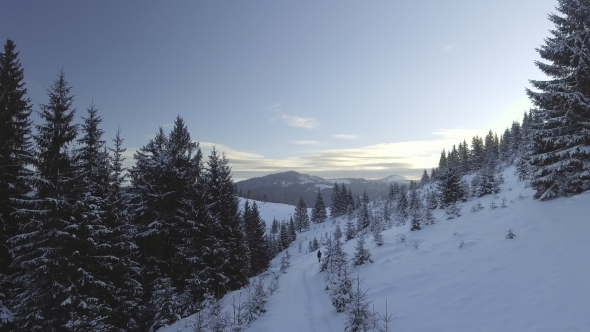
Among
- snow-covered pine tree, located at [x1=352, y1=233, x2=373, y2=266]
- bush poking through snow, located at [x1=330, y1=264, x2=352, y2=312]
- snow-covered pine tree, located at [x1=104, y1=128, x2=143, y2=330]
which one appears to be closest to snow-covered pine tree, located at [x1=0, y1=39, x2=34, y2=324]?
snow-covered pine tree, located at [x1=104, y1=128, x2=143, y2=330]

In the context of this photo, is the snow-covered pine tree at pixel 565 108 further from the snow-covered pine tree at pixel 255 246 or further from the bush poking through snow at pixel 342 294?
the snow-covered pine tree at pixel 255 246

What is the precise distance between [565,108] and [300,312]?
18330mm

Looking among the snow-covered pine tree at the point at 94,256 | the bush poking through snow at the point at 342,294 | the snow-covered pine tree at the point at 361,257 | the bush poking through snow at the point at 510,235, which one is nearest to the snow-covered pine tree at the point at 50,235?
the snow-covered pine tree at the point at 94,256

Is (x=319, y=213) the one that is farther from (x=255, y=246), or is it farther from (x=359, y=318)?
(x=359, y=318)

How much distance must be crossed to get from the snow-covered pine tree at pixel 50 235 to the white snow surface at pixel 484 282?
5263 mm

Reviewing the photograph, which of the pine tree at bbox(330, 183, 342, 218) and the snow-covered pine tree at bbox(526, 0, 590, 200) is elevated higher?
the snow-covered pine tree at bbox(526, 0, 590, 200)

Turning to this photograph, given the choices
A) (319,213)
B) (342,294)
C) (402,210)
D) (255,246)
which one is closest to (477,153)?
→ (402,210)

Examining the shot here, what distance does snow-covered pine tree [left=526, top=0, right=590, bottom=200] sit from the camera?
47.6 ft

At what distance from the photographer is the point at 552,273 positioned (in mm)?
8727

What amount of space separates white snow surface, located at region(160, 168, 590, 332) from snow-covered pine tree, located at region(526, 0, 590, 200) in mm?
1516

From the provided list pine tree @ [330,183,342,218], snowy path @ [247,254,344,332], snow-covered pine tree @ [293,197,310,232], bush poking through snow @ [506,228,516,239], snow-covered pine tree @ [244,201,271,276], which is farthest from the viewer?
pine tree @ [330,183,342,218]

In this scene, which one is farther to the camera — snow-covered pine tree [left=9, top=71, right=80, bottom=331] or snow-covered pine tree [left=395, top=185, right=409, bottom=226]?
snow-covered pine tree [left=395, top=185, right=409, bottom=226]

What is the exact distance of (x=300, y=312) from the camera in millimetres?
13820

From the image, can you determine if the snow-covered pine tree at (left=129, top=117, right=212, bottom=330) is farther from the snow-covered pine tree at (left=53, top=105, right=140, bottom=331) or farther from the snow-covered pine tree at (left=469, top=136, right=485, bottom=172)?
the snow-covered pine tree at (left=469, top=136, right=485, bottom=172)
